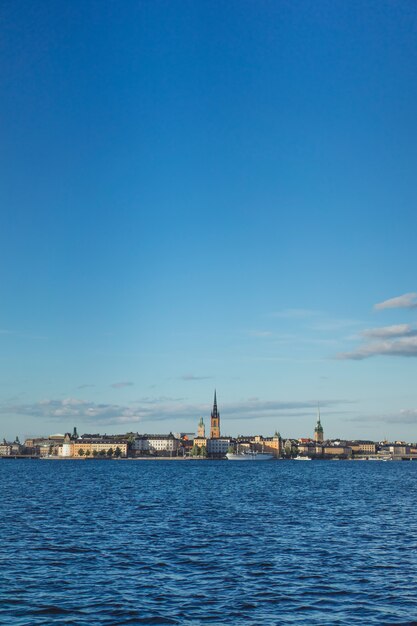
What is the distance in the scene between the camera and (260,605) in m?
24.1

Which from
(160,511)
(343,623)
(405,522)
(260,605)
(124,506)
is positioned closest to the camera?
(343,623)

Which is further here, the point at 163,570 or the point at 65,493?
the point at 65,493

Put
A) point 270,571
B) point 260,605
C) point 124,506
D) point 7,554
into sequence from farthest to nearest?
point 124,506
point 7,554
point 270,571
point 260,605

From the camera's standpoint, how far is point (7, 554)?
33.2 m

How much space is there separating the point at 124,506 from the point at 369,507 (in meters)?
20.8

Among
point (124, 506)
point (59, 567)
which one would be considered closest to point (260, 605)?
point (59, 567)

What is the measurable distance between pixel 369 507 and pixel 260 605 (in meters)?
38.8

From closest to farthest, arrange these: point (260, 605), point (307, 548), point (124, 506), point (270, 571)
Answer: point (260, 605), point (270, 571), point (307, 548), point (124, 506)

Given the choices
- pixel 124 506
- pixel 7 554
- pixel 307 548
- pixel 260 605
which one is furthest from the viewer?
pixel 124 506

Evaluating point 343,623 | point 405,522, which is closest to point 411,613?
point 343,623

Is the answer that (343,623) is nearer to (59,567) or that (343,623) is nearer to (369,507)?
(59,567)

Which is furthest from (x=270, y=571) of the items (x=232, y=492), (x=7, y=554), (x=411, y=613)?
(x=232, y=492)

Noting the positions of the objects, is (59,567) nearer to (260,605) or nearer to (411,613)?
(260,605)

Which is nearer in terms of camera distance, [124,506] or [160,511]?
[160,511]
